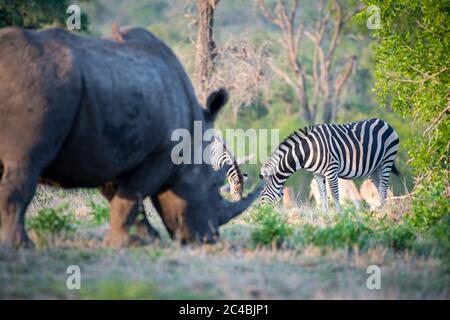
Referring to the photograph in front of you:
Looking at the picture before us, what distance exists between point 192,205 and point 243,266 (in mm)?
1249

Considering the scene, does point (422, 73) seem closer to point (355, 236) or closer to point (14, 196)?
point (355, 236)

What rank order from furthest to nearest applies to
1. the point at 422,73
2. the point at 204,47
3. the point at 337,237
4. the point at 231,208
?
the point at 204,47
the point at 422,73
the point at 231,208
the point at 337,237

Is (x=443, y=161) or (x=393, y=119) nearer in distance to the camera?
(x=443, y=161)

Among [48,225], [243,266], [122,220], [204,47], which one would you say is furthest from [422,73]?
[204,47]

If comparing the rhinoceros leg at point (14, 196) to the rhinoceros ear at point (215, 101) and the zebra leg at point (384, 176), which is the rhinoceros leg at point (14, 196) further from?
the zebra leg at point (384, 176)

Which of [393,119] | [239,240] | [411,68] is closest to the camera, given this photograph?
[239,240]

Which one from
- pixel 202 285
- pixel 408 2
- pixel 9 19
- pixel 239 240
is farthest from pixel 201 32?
pixel 202 285

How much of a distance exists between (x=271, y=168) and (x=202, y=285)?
9.14 metres

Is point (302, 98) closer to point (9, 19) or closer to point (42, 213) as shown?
point (9, 19)

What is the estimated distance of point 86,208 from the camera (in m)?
12.2

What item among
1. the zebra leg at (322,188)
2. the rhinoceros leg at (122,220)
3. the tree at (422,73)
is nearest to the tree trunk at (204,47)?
the zebra leg at (322,188)

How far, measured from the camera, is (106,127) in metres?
8.37

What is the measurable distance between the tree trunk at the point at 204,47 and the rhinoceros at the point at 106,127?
1066 centimetres
